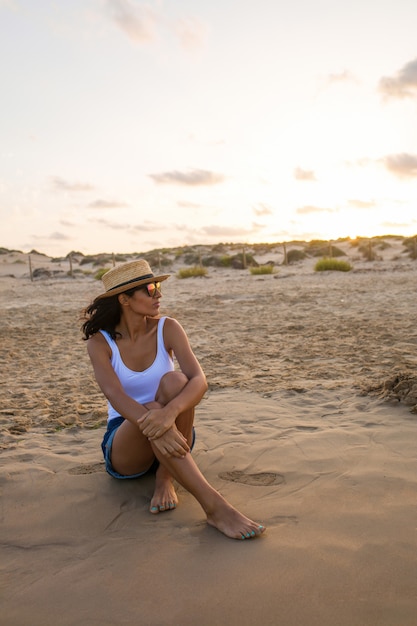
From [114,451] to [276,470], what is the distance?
828 mm

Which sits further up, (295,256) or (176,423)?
(295,256)

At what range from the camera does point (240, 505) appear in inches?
98.3

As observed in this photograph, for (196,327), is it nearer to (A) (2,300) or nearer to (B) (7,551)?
(B) (7,551)

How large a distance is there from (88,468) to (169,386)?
80 centimetres

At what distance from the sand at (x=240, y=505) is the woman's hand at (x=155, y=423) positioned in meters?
0.38

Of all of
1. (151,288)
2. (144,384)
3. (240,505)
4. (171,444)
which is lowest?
(240,505)

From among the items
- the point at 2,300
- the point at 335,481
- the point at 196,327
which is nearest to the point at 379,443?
the point at 335,481

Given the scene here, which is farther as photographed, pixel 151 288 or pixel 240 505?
pixel 151 288

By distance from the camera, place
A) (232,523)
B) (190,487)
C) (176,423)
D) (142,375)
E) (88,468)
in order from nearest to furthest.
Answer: (232,523)
(190,487)
(176,423)
(142,375)
(88,468)

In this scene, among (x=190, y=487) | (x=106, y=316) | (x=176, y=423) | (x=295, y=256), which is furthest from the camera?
(x=295, y=256)

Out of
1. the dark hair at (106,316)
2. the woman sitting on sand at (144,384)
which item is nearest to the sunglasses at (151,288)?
the woman sitting on sand at (144,384)

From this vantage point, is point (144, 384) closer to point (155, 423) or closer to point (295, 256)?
point (155, 423)

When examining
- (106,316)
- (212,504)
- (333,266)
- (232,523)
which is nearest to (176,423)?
(212,504)

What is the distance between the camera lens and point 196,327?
25.9 feet
